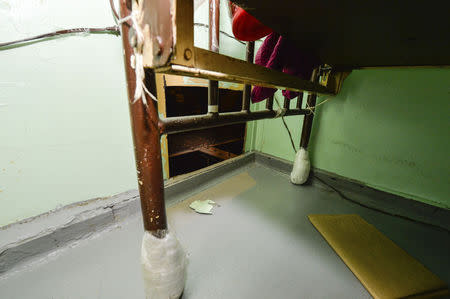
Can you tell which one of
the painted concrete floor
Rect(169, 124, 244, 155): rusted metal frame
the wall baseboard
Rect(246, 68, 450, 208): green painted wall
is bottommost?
the painted concrete floor

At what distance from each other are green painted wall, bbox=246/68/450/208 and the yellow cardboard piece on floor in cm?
31

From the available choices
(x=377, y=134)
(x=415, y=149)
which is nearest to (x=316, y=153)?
(x=377, y=134)

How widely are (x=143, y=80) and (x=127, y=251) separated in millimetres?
569

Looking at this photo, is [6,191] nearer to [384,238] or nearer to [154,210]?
[154,210]

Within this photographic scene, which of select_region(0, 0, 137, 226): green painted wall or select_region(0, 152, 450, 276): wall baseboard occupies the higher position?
select_region(0, 0, 137, 226): green painted wall

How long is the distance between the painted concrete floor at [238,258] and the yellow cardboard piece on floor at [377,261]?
0.03 metres

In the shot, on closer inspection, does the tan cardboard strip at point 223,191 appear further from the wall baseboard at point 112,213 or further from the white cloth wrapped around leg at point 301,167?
the white cloth wrapped around leg at point 301,167

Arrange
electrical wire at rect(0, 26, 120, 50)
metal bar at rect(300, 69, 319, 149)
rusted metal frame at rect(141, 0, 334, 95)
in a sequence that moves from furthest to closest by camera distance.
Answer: metal bar at rect(300, 69, 319, 149), electrical wire at rect(0, 26, 120, 50), rusted metal frame at rect(141, 0, 334, 95)

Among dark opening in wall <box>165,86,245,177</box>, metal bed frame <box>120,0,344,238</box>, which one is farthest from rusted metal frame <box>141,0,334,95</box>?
dark opening in wall <box>165,86,245,177</box>

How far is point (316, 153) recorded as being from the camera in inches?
40.4

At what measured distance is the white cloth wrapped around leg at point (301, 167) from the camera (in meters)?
0.96

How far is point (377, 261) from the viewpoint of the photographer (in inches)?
21.3

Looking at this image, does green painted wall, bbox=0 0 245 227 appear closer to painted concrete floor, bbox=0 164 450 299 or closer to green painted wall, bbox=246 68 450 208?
painted concrete floor, bbox=0 164 450 299

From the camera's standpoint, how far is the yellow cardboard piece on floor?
457 millimetres
